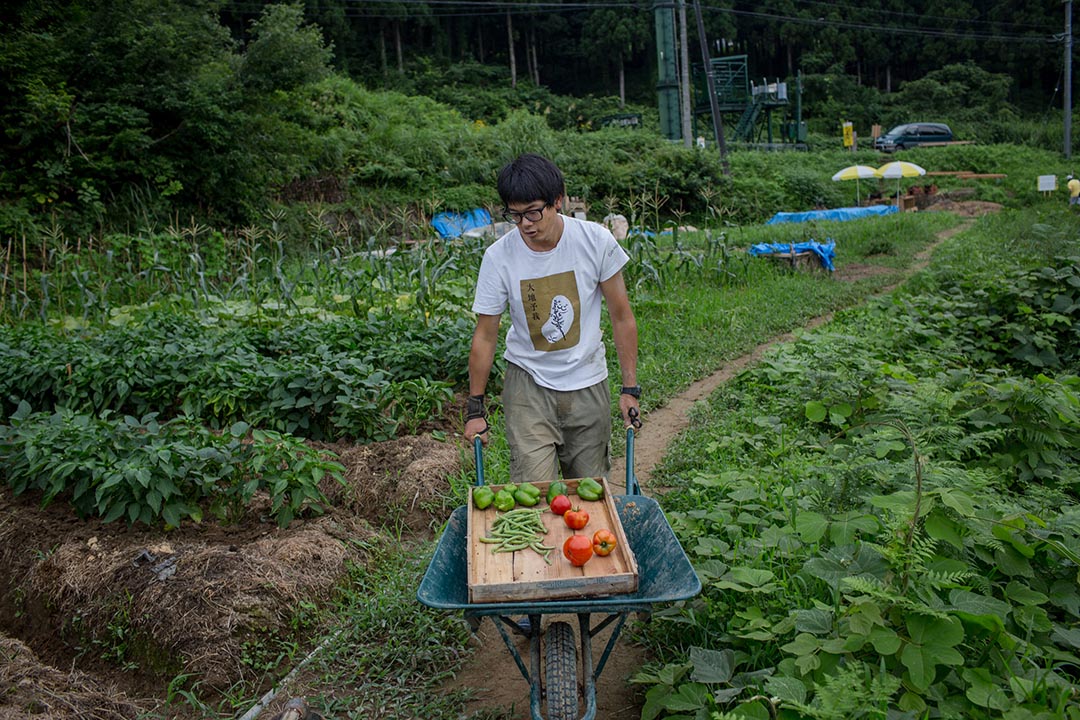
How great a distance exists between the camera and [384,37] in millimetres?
43219

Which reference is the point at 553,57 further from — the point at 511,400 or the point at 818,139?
the point at 511,400

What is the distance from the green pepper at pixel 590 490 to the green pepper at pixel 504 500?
264mm

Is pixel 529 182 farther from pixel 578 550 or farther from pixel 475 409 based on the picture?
pixel 578 550

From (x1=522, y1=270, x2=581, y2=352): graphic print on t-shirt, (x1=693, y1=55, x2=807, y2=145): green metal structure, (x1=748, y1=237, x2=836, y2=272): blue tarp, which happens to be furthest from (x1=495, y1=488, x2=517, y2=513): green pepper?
(x1=693, y1=55, x2=807, y2=145): green metal structure

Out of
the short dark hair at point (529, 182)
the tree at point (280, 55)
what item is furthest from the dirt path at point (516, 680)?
the tree at point (280, 55)

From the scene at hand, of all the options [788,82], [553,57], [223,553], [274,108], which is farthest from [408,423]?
[788,82]

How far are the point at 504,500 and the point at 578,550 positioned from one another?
48 centimetres

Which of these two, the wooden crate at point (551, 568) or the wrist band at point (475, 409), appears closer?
the wooden crate at point (551, 568)

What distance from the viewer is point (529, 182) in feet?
10.3

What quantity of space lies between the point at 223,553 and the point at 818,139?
1638 inches

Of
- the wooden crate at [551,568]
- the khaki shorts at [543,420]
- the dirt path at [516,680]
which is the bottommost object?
the dirt path at [516,680]

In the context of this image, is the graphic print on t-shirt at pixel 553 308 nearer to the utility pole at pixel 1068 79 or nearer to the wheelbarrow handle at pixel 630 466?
the wheelbarrow handle at pixel 630 466

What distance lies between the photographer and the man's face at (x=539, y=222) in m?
3.16

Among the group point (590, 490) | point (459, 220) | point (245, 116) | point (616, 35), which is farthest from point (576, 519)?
point (616, 35)
